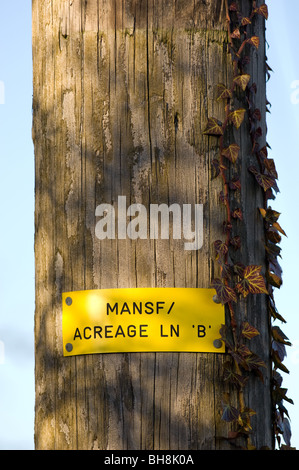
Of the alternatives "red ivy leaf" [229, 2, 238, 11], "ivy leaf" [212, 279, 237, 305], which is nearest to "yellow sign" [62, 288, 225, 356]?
"ivy leaf" [212, 279, 237, 305]

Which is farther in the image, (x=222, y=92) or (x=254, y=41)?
(x=254, y=41)

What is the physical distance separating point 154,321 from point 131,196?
0.44m

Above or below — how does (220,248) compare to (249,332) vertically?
above

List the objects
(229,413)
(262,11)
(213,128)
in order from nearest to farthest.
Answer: (229,413) < (213,128) < (262,11)

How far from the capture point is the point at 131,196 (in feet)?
9.40

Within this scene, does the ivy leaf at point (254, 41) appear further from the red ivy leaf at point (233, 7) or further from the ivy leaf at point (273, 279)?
the ivy leaf at point (273, 279)

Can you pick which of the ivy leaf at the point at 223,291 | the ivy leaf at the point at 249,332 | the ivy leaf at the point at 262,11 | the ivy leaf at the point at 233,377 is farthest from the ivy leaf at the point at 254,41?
the ivy leaf at the point at 233,377

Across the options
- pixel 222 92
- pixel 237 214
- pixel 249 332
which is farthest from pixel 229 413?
pixel 222 92

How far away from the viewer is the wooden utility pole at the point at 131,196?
2.80 metres

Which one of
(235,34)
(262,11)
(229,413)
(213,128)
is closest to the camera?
(229,413)

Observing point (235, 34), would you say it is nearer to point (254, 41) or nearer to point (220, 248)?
point (254, 41)
